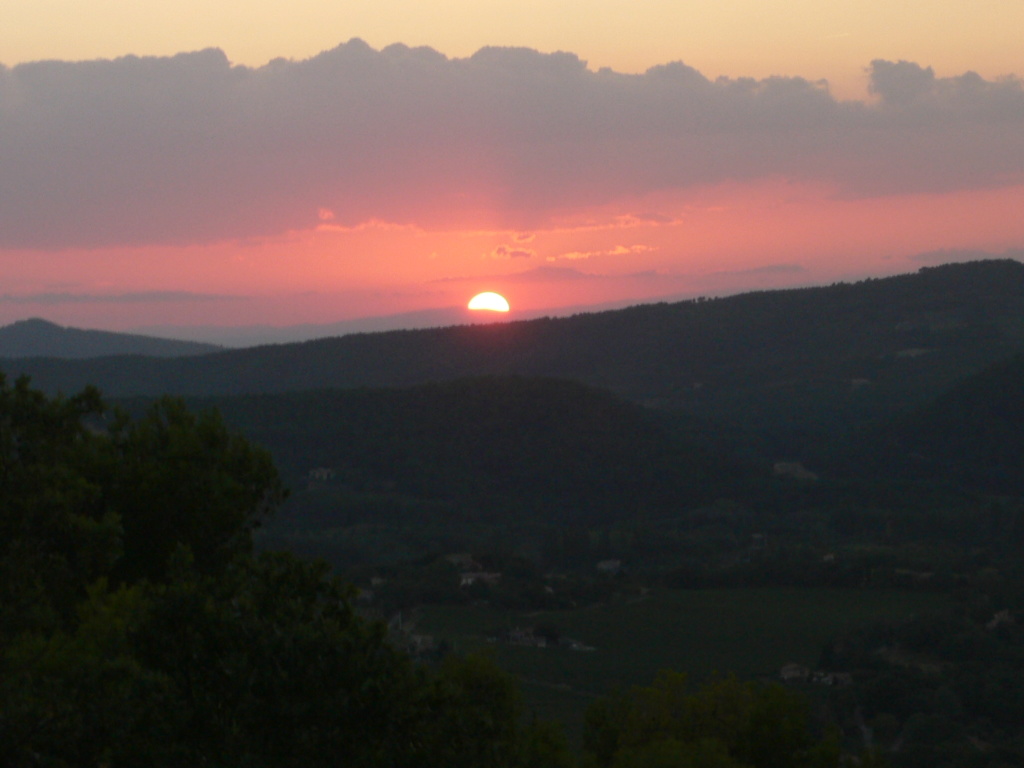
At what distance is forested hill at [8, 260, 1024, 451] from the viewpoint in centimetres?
13600

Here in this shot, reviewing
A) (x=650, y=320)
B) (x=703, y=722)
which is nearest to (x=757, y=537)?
(x=650, y=320)

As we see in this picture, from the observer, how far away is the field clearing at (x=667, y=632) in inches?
1898

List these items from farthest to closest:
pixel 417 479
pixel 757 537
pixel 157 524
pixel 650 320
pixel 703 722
Result: pixel 650 320 → pixel 417 479 → pixel 757 537 → pixel 703 722 → pixel 157 524

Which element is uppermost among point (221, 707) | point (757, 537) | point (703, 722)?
point (221, 707)

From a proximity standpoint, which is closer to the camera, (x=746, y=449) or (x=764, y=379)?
(x=746, y=449)

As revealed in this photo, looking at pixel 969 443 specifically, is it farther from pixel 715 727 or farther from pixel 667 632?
pixel 715 727

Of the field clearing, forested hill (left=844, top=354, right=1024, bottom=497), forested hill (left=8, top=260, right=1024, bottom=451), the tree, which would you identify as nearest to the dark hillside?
forested hill (left=844, top=354, right=1024, bottom=497)

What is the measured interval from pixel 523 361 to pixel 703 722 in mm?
122479

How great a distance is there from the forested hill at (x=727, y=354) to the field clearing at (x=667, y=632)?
61.3m

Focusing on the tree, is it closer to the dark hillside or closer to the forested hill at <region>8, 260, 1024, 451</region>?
the dark hillside

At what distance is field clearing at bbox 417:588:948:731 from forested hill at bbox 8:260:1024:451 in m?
61.3

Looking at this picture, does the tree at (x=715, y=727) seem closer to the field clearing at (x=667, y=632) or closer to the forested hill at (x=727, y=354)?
the field clearing at (x=667, y=632)

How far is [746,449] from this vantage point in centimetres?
12050

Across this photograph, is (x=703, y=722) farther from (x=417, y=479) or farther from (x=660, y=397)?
(x=660, y=397)
